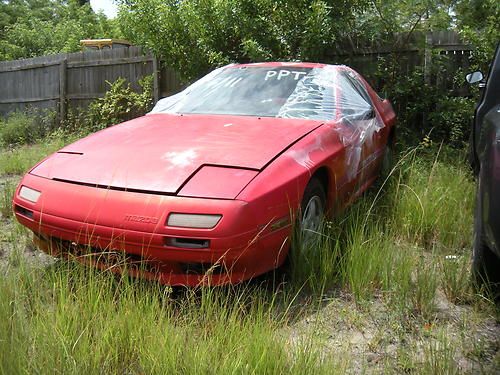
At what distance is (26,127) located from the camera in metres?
11.5

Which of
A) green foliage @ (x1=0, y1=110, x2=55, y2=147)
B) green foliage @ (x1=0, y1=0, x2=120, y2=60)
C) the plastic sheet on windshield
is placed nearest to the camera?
the plastic sheet on windshield

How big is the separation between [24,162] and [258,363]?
617 centimetres

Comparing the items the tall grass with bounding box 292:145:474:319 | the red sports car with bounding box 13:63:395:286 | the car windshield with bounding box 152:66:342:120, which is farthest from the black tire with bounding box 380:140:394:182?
the red sports car with bounding box 13:63:395:286

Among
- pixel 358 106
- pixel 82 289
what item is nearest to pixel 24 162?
pixel 358 106

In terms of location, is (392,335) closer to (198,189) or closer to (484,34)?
(198,189)

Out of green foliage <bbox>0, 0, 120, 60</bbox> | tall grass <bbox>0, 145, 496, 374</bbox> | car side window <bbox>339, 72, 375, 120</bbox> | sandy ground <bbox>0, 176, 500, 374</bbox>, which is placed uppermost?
green foliage <bbox>0, 0, 120, 60</bbox>

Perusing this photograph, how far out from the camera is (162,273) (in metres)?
2.75

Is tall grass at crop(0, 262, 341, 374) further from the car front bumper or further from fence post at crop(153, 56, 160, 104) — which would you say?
fence post at crop(153, 56, 160, 104)

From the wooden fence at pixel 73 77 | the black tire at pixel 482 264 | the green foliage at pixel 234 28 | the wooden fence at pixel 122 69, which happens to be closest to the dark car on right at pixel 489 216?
the black tire at pixel 482 264

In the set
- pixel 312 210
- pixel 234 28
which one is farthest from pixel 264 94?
pixel 234 28

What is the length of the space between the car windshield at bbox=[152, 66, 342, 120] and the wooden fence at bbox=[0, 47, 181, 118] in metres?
4.93

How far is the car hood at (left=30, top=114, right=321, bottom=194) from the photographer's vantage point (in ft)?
9.61

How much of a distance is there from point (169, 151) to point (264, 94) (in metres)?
1.35

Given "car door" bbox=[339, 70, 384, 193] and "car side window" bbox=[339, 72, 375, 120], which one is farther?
"car side window" bbox=[339, 72, 375, 120]
